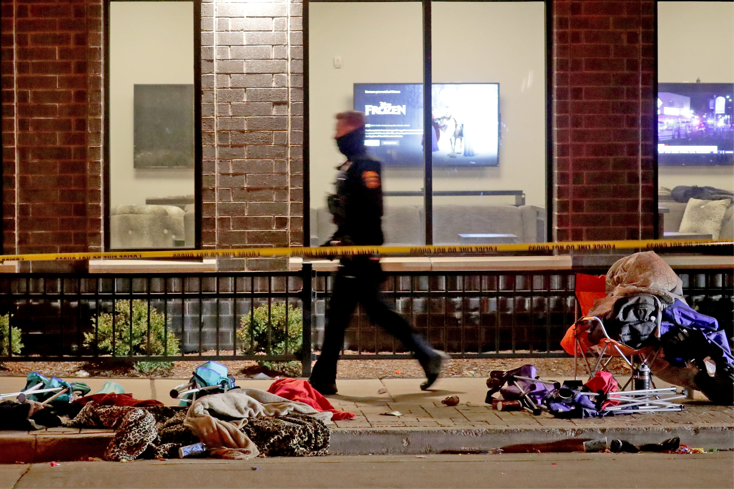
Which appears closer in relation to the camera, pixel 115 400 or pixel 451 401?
pixel 115 400

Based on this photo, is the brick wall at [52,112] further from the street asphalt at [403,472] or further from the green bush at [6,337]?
the street asphalt at [403,472]

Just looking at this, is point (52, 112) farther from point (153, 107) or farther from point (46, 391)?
point (46, 391)

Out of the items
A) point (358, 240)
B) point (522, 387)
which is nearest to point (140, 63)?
point (358, 240)

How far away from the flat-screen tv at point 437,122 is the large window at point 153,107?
2033 mm

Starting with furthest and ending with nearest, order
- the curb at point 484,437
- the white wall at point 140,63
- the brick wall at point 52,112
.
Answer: the white wall at point 140,63
the brick wall at point 52,112
the curb at point 484,437

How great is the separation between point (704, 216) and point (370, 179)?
17.4 feet

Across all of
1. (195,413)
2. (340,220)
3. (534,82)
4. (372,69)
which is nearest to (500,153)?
(534,82)

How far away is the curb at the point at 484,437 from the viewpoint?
6.02 metres

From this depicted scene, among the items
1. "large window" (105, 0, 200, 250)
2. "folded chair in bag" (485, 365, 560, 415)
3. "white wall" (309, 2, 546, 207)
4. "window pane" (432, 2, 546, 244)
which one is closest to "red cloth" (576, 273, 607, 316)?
"folded chair in bag" (485, 365, 560, 415)

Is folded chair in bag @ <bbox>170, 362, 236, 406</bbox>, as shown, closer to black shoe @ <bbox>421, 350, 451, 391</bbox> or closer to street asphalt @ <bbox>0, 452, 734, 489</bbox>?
street asphalt @ <bbox>0, 452, 734, 489</bbox>

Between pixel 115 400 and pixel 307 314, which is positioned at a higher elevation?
pixel 307 314

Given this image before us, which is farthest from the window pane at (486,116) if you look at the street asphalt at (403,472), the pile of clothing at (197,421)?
the street asphalt at (403,472)

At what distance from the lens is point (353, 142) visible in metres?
7.20

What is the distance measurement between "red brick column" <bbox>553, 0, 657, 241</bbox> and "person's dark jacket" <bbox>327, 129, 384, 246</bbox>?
379 cm
